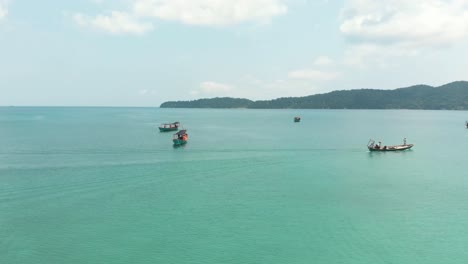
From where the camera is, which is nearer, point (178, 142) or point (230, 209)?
point (230, 209)

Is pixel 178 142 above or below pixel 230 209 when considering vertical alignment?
above

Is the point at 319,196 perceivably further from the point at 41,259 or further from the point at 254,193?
the point at 41,259

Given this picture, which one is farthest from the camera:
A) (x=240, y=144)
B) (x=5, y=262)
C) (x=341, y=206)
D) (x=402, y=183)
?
(x=240, y=144)

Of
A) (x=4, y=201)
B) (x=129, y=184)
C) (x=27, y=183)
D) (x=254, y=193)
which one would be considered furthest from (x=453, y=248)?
(x=27, y=183)

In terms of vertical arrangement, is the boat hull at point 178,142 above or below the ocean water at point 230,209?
above

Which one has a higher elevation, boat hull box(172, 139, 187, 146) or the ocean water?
boat hull box(172, 139, 187, 146)

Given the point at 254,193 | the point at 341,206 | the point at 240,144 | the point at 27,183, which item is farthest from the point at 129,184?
the point at 240,144

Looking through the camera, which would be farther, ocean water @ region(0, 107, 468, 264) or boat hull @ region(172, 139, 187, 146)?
boat hull @ region(172, 139, 187, 146)

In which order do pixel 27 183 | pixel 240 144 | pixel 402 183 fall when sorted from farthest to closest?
pixel 240 144
pixel 402 183
pixel 27 183

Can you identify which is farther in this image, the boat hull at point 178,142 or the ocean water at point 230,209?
the boat hull at point 178,142

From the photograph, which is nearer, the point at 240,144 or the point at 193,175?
the point at 193,175
